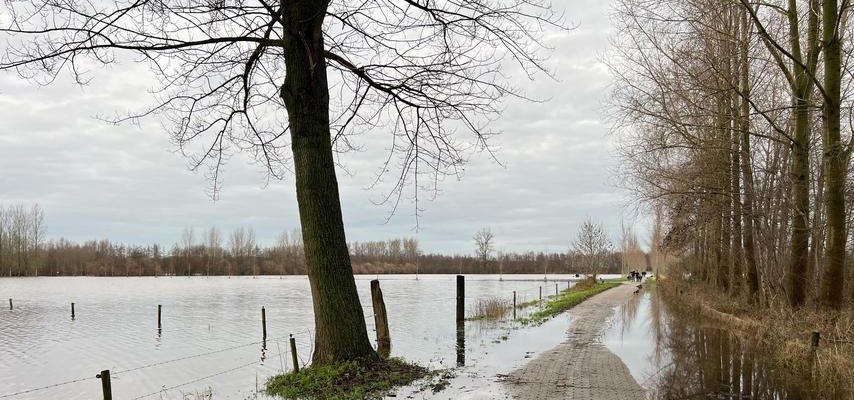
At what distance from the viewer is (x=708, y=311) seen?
2128cm

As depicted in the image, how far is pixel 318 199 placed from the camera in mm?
9648

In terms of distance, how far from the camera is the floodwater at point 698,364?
9.23 metres

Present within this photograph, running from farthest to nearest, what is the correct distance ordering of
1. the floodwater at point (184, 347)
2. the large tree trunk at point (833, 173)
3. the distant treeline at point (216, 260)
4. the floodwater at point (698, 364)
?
the distant treeline at point (216, 260) < the floodwater at point (184, 347) < the large tree trunk at point (833, 173) < the floodwater at point (698, 364)

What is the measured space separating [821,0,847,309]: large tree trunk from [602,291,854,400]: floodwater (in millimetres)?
2012

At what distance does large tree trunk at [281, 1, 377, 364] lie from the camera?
9648mm

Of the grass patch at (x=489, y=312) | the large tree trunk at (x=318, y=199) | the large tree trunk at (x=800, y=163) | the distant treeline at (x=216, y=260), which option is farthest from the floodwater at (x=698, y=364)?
the distant treeline at (x=216, y=260)

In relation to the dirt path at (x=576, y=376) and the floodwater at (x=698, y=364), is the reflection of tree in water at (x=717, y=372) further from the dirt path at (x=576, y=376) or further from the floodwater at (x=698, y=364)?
the dirt path at (x=576, y=376)

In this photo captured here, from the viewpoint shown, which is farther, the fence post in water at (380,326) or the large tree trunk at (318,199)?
the fence post in water at (380,326)

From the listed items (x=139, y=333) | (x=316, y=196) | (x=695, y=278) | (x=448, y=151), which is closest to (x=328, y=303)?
(x=316, y=196)

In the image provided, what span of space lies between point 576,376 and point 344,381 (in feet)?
12.7

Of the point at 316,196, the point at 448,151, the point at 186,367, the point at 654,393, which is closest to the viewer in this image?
the point at 654,393

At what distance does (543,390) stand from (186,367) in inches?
407

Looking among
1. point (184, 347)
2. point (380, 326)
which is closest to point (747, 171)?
point (380, 326)

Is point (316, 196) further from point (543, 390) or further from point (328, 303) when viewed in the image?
point (543, 390)
